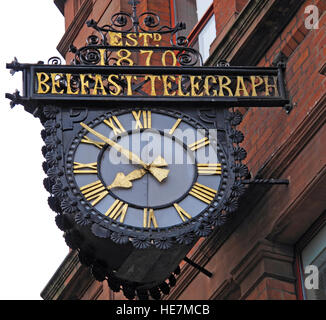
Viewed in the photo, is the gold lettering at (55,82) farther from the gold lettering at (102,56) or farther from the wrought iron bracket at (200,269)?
the wrought iron bracket at (200,269)

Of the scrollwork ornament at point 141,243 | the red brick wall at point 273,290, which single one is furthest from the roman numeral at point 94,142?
the red brick wall at point 273,290

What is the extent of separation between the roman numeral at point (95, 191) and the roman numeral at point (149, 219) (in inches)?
17.2

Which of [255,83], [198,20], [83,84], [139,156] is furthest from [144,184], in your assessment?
[198,20]

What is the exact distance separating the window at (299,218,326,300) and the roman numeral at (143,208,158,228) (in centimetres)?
176

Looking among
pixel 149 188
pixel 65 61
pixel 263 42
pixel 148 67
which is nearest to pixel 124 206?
pixel 149 188

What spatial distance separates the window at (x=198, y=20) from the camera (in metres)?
19.5

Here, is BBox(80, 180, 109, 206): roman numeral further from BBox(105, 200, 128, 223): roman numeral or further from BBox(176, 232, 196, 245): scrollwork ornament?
BBox(176, 232, 196, 245): scrollwork ornament

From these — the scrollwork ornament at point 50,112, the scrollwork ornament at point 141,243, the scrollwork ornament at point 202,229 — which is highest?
the scrollwork ornament at point 50,112

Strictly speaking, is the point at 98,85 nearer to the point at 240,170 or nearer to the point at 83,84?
the point at 83,84

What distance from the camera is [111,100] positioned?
624 inches

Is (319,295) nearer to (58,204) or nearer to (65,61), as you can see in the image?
(58,204)

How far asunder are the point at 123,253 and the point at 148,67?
1.92 m

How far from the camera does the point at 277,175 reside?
16328mm

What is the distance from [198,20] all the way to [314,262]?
211 inches
